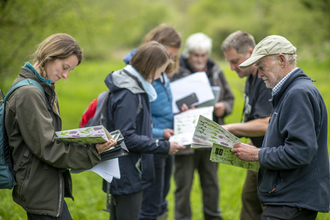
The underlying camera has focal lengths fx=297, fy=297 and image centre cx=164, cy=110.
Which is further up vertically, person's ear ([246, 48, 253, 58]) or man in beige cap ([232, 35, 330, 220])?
person's ear ([246, 48, 253, 58])

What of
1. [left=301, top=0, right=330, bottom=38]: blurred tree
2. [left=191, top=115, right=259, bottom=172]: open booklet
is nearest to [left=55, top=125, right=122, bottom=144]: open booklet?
[left=191, top=115, right=259, bottom=172]: open booklet

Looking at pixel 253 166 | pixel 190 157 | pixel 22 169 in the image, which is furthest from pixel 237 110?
pixel 22 169

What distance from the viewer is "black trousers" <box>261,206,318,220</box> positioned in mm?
2115

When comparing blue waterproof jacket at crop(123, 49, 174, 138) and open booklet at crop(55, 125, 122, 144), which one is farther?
blue waterproof jacket at crop(123, 49, 174, 138)

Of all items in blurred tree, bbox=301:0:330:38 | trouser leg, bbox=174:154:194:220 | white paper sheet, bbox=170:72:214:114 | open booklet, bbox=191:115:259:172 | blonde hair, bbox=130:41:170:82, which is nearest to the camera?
open booklet, bbox=191:115:259:172

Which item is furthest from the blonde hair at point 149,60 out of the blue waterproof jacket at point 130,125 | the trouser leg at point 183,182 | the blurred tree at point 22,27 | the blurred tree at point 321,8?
the blurred tree at point 321,8

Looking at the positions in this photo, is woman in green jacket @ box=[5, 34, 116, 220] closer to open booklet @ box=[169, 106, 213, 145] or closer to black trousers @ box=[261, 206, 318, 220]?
open booklet @ box=[169, 106, 213, 145]

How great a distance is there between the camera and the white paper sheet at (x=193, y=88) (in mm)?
3713

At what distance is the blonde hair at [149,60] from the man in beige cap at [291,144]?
0.94 meters

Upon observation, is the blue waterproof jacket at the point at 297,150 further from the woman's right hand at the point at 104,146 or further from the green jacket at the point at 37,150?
the green jacket at the point at 37,150

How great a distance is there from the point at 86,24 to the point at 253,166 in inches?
280

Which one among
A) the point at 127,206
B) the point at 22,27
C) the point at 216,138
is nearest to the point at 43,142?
the point at 127,206

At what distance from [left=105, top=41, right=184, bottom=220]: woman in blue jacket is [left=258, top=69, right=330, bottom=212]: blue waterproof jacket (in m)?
1.09

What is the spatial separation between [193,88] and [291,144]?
1.89 meters
